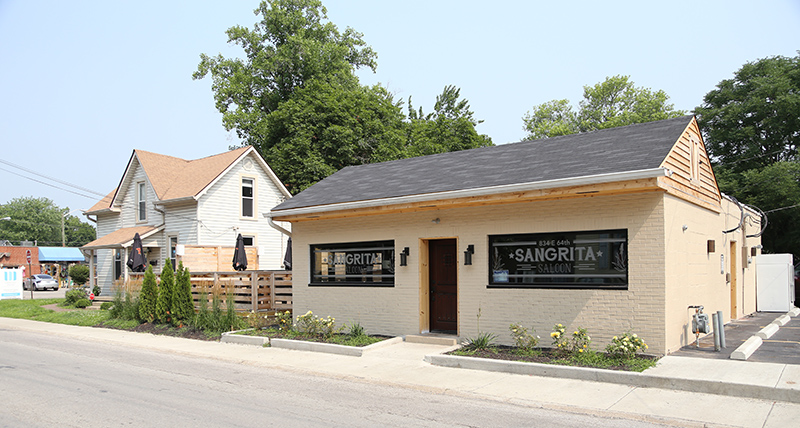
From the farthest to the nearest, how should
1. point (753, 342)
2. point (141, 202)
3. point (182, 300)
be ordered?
point (141, 202)
point (182, 300)
point (753, 342)

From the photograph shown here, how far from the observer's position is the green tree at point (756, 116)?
3166cm

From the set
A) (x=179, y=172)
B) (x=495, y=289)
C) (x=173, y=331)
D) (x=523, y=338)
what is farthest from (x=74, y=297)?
(x=523, y=338)

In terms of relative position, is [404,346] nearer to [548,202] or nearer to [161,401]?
[548,202]

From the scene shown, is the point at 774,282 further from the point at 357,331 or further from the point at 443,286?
the point at 357,331

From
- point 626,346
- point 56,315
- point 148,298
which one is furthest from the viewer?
point 56,315

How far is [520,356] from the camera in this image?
33.2 feet

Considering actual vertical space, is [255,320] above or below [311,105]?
below

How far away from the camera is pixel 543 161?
469 inches

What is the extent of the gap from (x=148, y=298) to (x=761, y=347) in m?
16.0

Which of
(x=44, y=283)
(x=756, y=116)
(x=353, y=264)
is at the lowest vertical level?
(x=44, y=283)

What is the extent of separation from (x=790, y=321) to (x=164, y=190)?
2502 centimetres

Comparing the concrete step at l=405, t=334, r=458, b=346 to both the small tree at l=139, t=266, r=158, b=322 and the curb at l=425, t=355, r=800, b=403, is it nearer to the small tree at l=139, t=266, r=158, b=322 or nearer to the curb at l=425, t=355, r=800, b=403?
the curb at l=425, t=355, r=800, b=403

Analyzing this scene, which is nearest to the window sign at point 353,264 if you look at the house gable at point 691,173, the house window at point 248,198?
the house gable at point 691,173

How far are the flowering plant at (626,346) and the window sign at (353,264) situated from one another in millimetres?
5291
